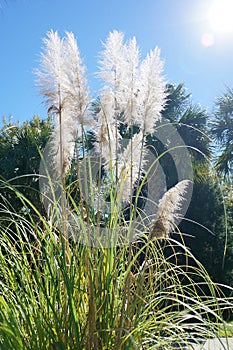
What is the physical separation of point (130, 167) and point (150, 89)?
0.29 m

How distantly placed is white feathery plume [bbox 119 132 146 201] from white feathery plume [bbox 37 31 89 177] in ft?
0.70

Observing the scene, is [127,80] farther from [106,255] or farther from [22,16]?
[22,16]

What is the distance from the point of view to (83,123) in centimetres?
143

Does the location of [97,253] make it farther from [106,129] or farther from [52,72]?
[52,72]

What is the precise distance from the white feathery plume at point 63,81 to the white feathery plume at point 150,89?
211mm

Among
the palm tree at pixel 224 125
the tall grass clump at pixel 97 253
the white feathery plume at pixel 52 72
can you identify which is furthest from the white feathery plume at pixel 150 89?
the palm tree at pixel 224 125

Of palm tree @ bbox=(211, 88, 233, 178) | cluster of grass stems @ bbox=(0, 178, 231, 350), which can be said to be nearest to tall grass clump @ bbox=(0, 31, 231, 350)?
cluster of grass stems @ bbox=(0, 178, 231, 350)

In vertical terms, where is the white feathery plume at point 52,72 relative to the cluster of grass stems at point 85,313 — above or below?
above

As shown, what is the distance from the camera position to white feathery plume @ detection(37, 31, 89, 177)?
1375mm

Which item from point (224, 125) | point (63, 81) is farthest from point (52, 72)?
→ point (224, 125)

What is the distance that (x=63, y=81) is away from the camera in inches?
54.5

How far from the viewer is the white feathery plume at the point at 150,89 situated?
141 cm

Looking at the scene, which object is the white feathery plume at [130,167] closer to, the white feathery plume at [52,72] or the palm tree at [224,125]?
the white feathery plume at [52,72]

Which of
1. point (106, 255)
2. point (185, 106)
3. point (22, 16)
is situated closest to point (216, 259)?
point (185, 106)
